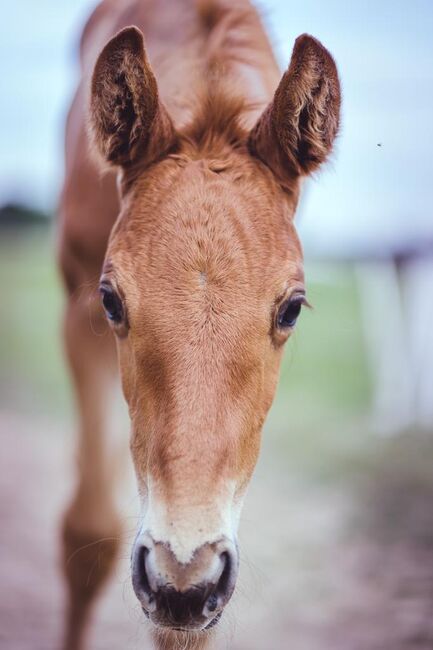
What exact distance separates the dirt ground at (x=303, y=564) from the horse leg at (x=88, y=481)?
20 cm

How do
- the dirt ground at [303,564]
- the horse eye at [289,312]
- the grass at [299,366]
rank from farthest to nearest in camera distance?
the grass at [299,366], the dirt ground at [303,564], the horse eye at [289,312]

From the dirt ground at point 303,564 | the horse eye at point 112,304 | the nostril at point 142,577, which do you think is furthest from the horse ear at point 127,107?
the dirt ground at point 303,564

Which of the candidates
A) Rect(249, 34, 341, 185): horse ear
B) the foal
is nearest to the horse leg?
the foal

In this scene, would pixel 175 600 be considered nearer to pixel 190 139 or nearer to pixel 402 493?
pixel 190 139

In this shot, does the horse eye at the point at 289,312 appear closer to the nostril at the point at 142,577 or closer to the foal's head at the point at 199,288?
the foal's head at the point at 199,288

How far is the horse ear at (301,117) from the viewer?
2447 mm

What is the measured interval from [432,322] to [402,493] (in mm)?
1338

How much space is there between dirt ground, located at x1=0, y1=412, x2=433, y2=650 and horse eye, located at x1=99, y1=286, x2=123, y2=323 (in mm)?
1416

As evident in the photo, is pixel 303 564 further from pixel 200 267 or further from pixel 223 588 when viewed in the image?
pixel 200 267

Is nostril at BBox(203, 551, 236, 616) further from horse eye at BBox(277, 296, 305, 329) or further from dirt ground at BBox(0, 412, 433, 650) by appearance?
dirt ground at BBox(0, 412, 433, 650)

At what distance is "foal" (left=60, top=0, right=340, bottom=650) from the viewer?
2.06 metres

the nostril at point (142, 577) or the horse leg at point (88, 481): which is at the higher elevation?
the nostril at point (142, 577)

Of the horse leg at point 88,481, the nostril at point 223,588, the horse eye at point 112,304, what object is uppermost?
the horse eye at point 112,304

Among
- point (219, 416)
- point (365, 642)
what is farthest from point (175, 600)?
point (365, 642)
